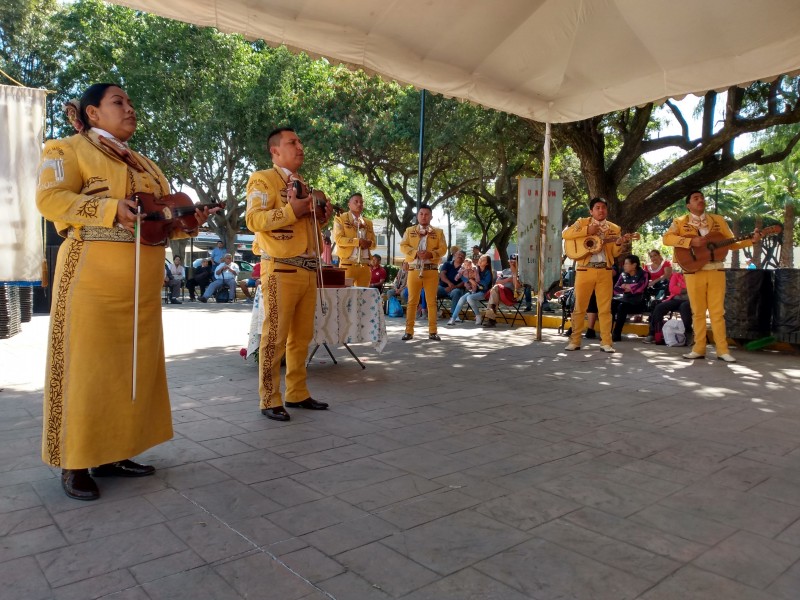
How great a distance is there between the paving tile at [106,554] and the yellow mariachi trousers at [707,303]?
7424mm

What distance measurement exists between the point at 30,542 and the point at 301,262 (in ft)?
8.46

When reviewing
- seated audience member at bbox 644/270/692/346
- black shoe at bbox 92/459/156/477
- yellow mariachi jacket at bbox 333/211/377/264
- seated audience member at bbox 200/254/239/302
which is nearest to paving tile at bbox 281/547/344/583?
black shoe at bbox 92/459/156/477

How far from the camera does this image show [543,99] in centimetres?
927

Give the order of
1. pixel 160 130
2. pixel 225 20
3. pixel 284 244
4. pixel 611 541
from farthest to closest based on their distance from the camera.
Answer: pixel 160 130, pixel 225 20, pixel 284 244, pixel 611 541

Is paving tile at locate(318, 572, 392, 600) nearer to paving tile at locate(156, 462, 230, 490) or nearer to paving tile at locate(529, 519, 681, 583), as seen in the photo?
paving tile at locate(529, 519, 681, 583)

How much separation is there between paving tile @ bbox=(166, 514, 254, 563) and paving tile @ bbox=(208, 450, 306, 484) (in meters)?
0.55

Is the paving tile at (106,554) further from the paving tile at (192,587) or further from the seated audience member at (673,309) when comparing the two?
the seated audience member at (673,309)

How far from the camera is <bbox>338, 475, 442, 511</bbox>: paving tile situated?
124 inches

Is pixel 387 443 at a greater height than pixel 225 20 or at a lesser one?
lesser

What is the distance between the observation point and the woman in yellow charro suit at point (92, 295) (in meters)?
3.13

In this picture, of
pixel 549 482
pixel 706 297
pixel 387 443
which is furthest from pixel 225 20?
pixel 706 297

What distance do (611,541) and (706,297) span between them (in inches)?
254

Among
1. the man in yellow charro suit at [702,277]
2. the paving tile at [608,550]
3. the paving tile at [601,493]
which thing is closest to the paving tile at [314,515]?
the paving tile at [608,550]

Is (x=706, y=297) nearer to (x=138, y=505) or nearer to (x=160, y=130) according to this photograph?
(x=138, y=505)
